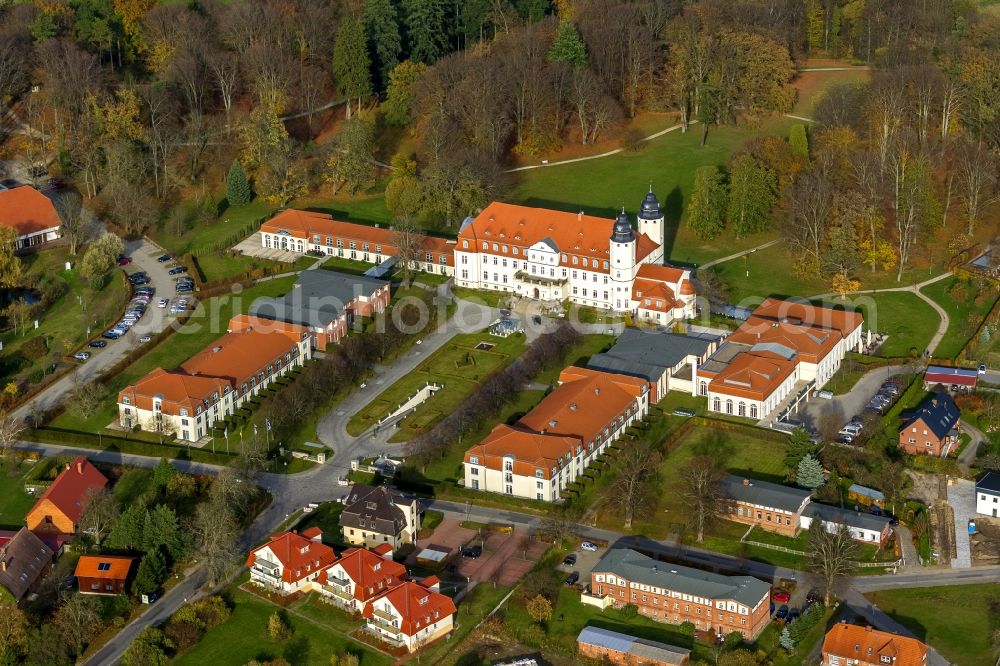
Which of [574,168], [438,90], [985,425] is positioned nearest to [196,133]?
[438,90]

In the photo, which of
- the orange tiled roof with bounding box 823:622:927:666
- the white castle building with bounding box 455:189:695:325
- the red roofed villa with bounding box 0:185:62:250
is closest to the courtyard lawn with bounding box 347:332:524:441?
the white castle building with bounding box 455:189:695:325

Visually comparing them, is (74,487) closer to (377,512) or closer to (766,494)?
(377,512)

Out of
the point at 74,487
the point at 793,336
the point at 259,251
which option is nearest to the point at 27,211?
the point at 259,251

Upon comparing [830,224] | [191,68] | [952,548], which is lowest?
[952,548]

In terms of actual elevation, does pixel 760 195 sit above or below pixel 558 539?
above

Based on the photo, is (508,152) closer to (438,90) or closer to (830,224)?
(438,90)
